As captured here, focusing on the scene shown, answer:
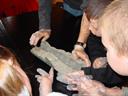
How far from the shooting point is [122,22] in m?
0.89

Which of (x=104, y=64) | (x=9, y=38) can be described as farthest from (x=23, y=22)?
(x=104, y=64)

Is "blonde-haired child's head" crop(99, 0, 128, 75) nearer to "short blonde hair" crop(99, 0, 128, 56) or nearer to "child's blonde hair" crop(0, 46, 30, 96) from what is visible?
"short blonde hair" crop(99, 0, 128, 56)

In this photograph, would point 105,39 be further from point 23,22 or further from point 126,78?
point 23,22

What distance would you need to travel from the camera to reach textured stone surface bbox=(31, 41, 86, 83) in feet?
4.21

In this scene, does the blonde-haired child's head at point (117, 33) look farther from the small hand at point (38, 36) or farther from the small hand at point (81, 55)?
the small hand at point (38, 36)

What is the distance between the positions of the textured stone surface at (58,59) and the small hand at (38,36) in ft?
0.16

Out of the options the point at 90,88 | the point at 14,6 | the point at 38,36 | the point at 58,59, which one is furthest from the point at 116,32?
the point at 14,6

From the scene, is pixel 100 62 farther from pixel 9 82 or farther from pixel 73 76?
pixel 9 82

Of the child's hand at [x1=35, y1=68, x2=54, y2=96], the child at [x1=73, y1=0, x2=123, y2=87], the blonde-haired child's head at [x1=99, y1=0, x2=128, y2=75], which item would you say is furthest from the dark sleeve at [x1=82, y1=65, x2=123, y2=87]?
the blonde-haired child's head at [x1=99, y1=0, x2=128, y2=75]

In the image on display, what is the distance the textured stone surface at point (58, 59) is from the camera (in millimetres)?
1283

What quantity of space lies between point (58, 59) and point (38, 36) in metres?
0.21

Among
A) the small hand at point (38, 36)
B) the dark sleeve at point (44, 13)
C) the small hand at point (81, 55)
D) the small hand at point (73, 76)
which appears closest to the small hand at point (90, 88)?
the small hand at point (73, 76)

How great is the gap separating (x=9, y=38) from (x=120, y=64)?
0.65m

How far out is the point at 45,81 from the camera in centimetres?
120
